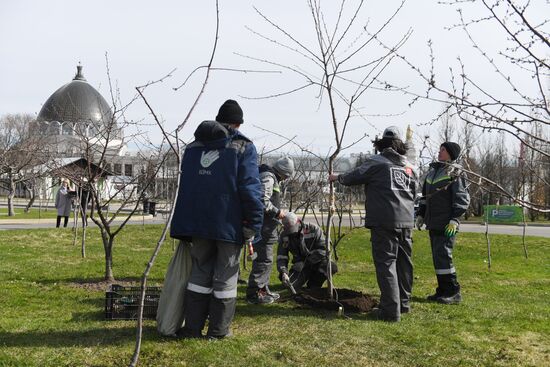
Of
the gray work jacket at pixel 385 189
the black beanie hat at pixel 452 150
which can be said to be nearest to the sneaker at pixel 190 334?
the gray work jacket at pixel 385 189

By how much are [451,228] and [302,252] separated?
5.70 feet

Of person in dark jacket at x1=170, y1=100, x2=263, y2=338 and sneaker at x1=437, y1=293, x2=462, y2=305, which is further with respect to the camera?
sneaker at x1=437, y1=293, x2=462, y2=305

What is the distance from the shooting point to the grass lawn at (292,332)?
13.9 ft

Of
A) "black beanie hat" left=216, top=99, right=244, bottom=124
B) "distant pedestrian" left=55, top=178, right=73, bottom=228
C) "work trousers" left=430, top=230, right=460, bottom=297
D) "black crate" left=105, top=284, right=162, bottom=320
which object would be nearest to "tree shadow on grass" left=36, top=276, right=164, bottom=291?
"black crate" left=105, top=284, right=162, bottom=320

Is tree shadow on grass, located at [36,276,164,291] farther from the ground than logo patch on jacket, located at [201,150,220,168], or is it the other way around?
logo patch on jacket, located at [201,150,220,168]

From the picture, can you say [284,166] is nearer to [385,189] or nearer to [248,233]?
[385,189]

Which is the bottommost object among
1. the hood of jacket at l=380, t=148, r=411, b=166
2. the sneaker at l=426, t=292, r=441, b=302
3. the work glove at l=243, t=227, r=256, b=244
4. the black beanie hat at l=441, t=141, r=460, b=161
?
the sneaker at l=426, t=292, r=441, b=302

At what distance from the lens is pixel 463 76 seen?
339 cm

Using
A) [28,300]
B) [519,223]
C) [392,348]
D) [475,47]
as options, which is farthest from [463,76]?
[519,223]

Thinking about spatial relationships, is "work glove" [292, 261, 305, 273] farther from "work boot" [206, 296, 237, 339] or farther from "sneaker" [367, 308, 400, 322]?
"work boot" [206, 296, 237, 339]

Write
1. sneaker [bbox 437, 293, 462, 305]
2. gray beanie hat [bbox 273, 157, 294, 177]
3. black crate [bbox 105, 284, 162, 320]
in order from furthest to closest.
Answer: sneaker [bbox 437, 293, 462, 305]
gray beanie hat [bbox 273, 157, 294, 177]
black crate [bbox 105, 284, 162, 320]

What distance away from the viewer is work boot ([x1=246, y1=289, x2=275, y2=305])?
6.20m

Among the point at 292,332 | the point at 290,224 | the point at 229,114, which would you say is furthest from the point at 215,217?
the point at 290,224

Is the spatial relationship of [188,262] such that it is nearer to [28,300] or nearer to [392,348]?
[392,348]
